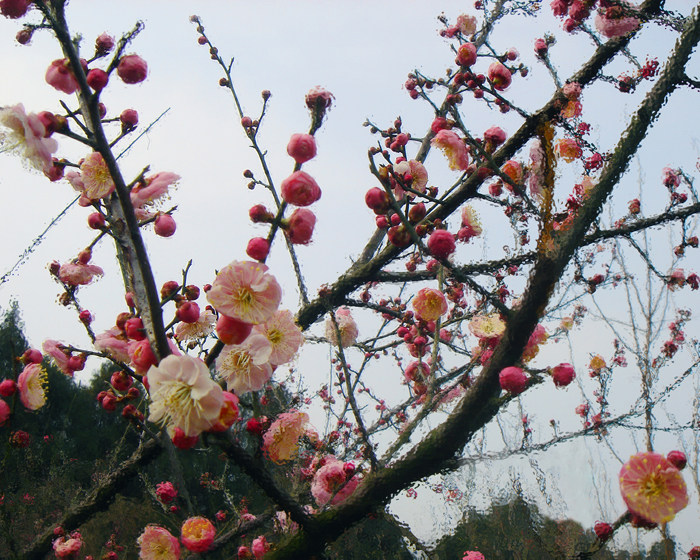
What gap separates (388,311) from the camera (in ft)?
8.14

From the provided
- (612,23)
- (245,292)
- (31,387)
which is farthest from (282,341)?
(612,23)

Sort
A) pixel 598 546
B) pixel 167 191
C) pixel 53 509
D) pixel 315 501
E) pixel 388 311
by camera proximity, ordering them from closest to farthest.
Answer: pixel 598 546, pixel 167 191, pixel 315 501, pixel 388 311, pixel 53 509

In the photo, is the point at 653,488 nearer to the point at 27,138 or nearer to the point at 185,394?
the point at 185,394

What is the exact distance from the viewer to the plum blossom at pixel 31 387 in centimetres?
190

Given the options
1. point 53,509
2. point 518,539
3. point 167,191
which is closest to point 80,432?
point 53,509

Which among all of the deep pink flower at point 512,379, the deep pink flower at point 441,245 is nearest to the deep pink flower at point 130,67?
the deep pink flower at point 441,245

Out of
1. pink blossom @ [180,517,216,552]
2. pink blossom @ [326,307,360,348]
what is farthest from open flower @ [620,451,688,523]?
pink blossom @ [326,307,360,348]

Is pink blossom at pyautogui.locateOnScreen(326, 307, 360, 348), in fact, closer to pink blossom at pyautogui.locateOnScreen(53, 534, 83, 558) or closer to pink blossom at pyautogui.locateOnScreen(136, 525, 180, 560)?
pink blossom at pyautogui.locateOnScreen(136, 525, 180, 560)

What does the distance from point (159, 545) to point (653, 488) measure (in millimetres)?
1831

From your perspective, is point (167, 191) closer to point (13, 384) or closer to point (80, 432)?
point (13, 384)

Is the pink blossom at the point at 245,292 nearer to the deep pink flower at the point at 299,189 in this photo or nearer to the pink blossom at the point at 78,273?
the deep pink flower at the point at 299,189

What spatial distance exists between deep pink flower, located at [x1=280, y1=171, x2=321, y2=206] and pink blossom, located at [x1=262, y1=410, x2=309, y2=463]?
3.03ft

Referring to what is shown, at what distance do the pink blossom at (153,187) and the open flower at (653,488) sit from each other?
149 centimetres

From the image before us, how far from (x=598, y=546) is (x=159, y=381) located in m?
1.17
